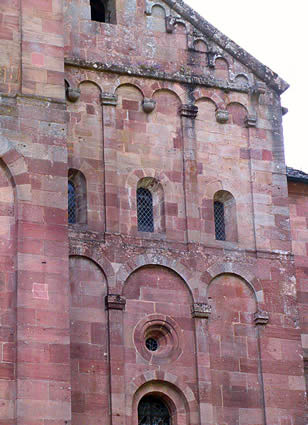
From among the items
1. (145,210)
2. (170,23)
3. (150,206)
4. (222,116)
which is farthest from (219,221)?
(170,23)

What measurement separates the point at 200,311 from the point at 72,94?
6.89 metres

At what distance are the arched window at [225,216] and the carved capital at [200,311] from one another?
2.43m

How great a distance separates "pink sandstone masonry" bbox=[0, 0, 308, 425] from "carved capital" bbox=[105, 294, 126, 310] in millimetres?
52

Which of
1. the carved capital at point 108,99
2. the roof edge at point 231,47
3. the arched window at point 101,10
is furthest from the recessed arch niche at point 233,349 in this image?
the arched window at point 101,10

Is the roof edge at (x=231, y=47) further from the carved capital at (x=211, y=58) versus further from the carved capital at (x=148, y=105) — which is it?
the carved capital at (x=148, y=105)

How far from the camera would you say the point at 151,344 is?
34.6 metres

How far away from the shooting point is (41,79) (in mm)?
32031

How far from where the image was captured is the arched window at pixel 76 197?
115ft

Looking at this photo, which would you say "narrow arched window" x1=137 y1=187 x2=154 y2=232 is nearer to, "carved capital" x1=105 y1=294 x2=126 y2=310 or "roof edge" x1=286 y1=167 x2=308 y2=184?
"carved capital" x1=105 y1=294 x2=126 y2=310

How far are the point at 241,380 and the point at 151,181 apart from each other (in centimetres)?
600

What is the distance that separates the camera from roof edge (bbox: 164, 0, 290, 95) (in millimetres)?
38406

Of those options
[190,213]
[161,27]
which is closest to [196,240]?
[190,213]

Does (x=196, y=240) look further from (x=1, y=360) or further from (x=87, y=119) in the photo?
(x=1, y=360)

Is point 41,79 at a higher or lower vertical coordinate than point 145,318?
higher
